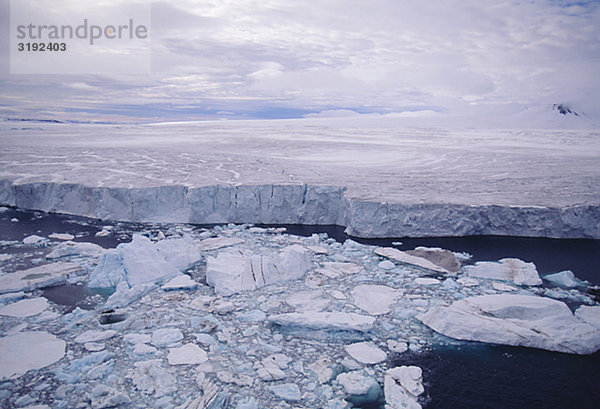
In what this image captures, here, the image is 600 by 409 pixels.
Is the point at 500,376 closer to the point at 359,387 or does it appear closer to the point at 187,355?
the point at 359,387

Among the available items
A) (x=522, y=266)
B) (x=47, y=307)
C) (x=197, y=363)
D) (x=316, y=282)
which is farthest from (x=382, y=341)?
(x=47, y=307)

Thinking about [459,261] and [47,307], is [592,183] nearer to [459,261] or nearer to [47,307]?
[459,261]

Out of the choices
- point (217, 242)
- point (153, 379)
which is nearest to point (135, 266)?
point (217, 242)

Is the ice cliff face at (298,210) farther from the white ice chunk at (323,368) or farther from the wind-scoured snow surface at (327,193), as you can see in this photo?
the white ice chunk at (323,368)

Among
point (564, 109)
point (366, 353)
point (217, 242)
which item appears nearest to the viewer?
point (366, 353)

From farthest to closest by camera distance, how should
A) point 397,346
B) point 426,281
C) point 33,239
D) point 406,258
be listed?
point 33,239
point 406,258
point 426,281
point 397,346

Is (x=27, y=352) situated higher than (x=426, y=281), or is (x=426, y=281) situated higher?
(x=426, y=281)

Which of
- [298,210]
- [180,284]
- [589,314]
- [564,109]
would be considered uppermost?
[564,109]
